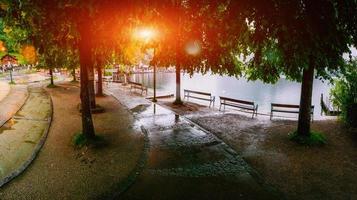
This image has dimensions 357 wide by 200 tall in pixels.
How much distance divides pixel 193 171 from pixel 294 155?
3.93 m

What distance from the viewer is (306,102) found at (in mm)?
11156

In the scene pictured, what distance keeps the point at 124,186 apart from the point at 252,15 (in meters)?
7.19

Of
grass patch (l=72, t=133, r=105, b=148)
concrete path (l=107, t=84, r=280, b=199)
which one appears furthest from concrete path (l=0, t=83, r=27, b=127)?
concrete path (l=107, t=84, r=280, b=199)

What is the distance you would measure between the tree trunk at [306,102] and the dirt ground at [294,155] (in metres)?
0.85

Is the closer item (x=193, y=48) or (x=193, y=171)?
(x=193, y=171)

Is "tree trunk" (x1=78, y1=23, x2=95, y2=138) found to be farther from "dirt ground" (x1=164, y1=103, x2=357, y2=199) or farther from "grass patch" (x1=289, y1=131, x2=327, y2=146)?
"grass patch" (x1=289, y1=131, x2=327, y2=146)

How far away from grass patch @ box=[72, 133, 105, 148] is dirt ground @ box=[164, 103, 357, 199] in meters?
5.04

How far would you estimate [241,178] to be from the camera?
7.70m

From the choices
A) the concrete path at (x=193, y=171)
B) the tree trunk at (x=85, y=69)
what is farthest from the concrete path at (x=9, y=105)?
the concrete path at (x=193, y=171)

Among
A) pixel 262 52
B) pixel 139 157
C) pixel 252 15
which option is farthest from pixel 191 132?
pixel 252 15

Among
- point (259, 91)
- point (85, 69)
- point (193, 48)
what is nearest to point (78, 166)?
point (85, 69)

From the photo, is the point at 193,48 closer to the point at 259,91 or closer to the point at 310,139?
the point at 310,139

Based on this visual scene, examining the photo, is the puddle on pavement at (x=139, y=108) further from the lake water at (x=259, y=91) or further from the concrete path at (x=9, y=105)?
the lake water at (x=259, y=91)

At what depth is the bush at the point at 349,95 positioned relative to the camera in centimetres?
1245
